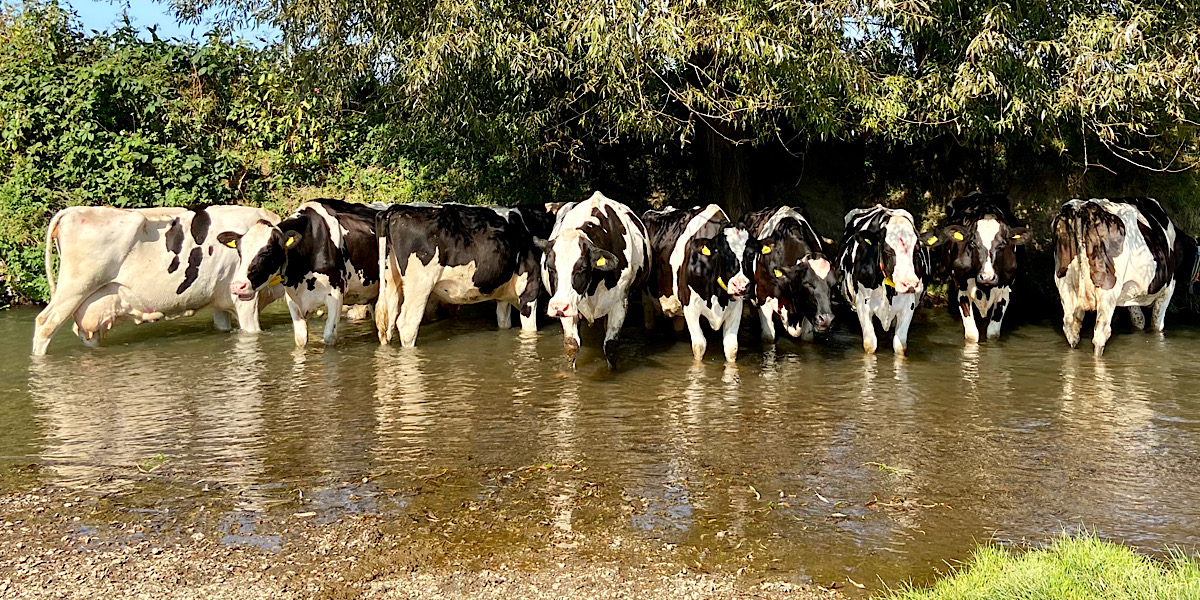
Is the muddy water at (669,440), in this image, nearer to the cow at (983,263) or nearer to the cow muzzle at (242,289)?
the cow at (983,263)

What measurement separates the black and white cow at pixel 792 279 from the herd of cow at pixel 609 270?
21 mm

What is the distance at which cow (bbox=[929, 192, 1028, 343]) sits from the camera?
41.6 ft

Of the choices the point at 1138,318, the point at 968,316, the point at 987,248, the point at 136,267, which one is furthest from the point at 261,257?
the point at 1138,318

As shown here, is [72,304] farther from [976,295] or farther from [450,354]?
[976,295]

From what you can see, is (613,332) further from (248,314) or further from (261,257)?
(248,314)

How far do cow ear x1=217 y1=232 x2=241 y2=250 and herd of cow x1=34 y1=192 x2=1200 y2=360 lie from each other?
0.03 meters

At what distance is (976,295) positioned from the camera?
12.9m

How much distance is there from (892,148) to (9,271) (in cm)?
1383

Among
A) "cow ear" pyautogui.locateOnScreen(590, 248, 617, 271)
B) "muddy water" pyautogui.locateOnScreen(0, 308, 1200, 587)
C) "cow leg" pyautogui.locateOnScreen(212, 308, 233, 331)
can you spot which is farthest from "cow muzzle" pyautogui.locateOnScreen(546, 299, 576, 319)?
"cow leg" pyautogui.locateOnScreen(212, 308, 233, 331)

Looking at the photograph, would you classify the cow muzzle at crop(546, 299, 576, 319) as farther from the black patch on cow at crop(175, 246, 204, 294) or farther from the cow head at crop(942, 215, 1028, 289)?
the cow head at crop(942, 215, 1028, 289)

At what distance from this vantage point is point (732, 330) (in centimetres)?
1152

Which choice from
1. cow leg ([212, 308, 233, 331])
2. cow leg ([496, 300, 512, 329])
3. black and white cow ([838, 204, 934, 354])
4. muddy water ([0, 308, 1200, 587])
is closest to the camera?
muddy water ([0, 308, 1200, 587])

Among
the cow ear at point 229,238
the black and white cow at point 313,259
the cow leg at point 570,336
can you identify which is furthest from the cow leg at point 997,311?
the cow ear at point 229,238

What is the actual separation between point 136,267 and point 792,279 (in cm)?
738
